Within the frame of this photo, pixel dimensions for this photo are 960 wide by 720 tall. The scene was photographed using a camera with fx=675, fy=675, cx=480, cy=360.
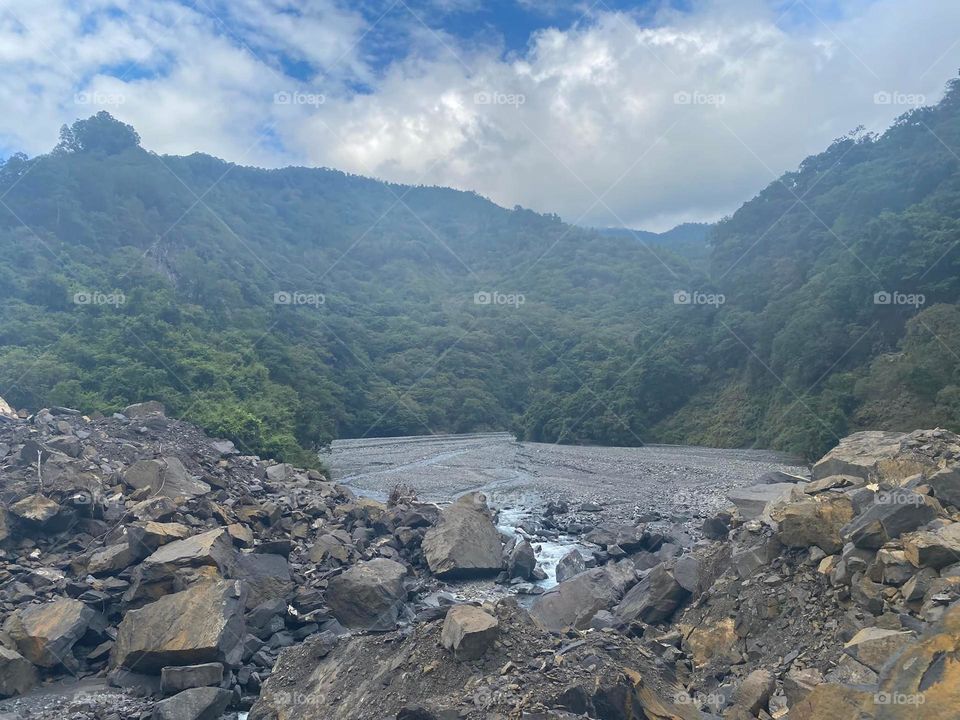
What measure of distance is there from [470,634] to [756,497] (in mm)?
7201

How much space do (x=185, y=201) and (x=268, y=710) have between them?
83859 millimetres

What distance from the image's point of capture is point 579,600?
10.2 metres

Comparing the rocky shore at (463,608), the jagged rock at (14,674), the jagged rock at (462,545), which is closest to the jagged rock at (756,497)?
the rocky shore at (463,608)

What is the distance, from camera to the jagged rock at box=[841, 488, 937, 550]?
711 centimetres

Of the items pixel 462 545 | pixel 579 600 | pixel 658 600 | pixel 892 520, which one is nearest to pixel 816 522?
pixel 892 520

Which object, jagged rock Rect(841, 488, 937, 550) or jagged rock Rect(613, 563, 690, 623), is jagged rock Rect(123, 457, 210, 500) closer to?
jagged rock Rect(613, 563, 690, 623)

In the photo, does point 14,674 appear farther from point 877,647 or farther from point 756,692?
point 877,647

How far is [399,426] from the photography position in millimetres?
58406

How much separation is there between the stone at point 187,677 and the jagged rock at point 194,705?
28 cm

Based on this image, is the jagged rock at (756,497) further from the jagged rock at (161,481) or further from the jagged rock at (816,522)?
the jagged rock at (161,481)

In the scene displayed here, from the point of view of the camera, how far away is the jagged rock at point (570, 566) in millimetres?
12688

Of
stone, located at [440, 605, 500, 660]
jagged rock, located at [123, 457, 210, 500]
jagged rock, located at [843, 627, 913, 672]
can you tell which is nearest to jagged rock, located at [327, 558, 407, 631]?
stone, located at [440, 605, 500, 660]

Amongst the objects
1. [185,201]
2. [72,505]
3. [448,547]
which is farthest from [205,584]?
[185,201]

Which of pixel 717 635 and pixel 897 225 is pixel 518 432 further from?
pixel 717 635
